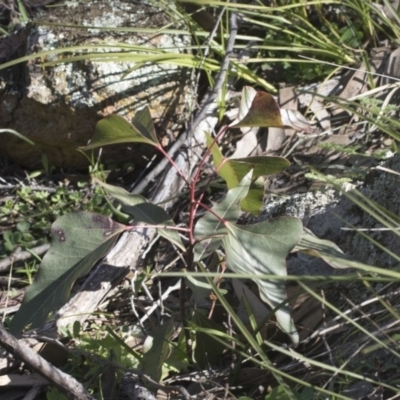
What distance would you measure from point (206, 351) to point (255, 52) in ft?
5.76

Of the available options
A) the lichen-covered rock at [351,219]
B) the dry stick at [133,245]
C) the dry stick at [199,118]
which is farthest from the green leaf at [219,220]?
the dry stick at [199,118]

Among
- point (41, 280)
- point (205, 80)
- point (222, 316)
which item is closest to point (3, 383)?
point (41, 280)

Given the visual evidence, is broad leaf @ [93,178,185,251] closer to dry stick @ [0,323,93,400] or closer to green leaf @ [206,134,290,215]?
green leaf @ [206,134,290,215]

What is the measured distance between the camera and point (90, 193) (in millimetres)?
2992

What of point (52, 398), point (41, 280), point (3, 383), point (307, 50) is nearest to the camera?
point (41, 280)

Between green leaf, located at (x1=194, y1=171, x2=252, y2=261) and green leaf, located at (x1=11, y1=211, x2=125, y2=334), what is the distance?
200 mm

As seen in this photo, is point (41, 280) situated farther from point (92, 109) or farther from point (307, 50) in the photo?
point (307, 50)

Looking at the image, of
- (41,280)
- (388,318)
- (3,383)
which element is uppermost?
(41,280)

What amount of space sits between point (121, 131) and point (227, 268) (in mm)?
536

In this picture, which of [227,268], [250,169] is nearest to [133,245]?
[227,268]

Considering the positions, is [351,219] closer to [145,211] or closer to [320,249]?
[320,249]

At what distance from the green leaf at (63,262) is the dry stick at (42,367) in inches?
1.5

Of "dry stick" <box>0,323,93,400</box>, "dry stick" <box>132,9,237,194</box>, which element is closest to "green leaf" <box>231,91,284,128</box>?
"dry stick" <box>0,323,93,400</box>

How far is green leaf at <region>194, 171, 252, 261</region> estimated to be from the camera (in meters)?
1.71
